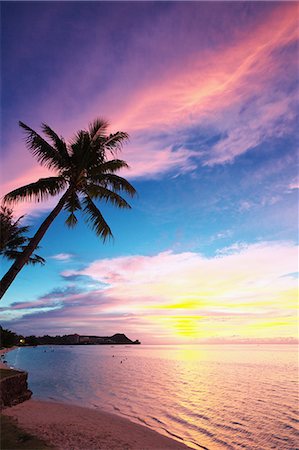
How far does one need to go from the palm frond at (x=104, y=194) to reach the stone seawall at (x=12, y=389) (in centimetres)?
1234

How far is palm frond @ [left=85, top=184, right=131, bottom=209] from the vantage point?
18.0 meters

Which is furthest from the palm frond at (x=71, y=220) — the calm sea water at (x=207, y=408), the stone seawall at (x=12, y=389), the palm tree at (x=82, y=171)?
the calm sea water at (x=207, y=408)

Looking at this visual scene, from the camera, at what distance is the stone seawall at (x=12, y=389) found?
63.7 feet

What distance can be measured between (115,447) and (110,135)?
16.2m

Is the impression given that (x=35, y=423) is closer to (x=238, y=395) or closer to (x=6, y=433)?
(x=6, y=433)

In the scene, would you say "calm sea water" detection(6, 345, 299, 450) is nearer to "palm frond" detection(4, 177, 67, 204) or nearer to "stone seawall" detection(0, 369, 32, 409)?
"stone seawall" detection(0, 369, 32, 409)

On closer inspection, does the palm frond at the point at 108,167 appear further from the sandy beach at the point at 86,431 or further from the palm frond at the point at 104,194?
the sandy beach at the point at 86,431

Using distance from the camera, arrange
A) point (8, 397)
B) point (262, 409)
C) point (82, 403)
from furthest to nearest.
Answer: point (82, 403)
point (262, 409)
point (8, 397)

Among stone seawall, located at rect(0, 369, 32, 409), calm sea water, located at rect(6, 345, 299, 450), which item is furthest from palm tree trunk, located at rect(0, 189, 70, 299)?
calm sea water, located at rect(6, 345, 299, 450)

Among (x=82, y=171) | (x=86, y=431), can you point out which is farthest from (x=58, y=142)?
(x=86, y=431)

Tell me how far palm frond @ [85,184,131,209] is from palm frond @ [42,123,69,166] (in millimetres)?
1963

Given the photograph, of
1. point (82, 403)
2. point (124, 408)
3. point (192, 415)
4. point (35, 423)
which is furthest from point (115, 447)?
point (82, 403)

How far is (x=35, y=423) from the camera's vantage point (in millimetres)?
16484

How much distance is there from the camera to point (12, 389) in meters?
21.4
